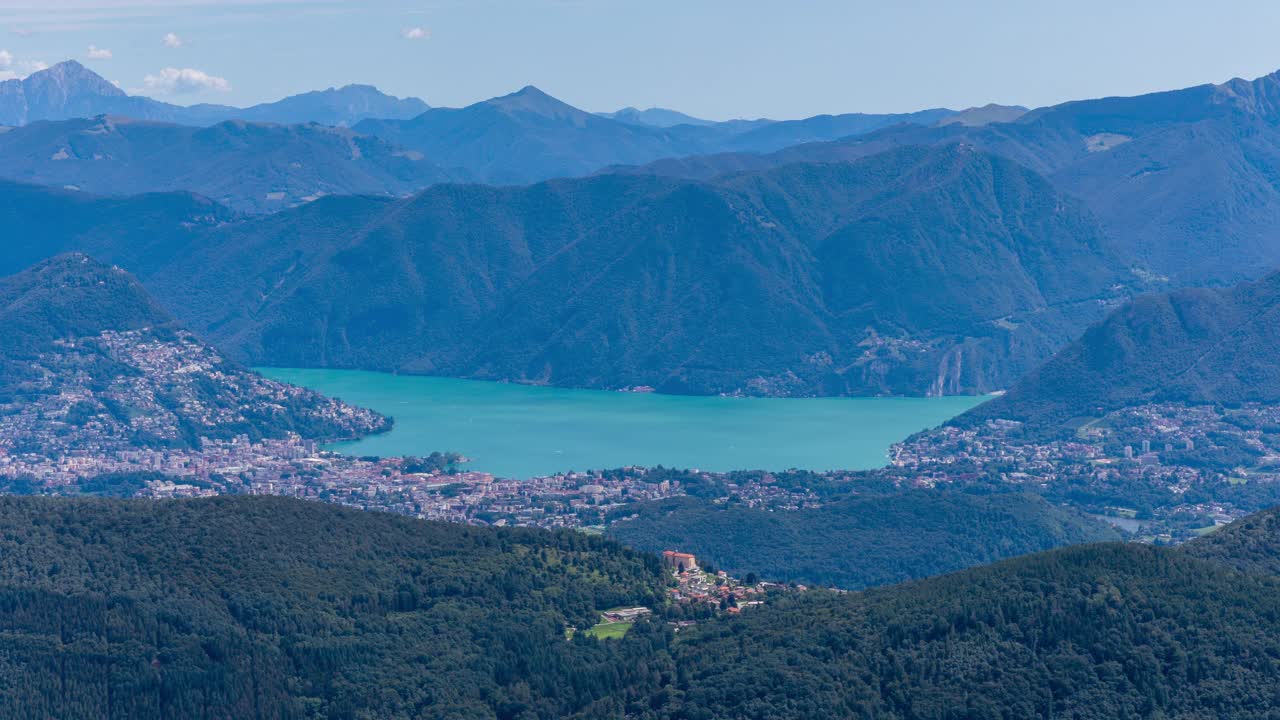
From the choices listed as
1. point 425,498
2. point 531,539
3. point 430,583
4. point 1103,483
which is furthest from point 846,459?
point 430,583

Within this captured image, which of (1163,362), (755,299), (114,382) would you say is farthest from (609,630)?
(755,299)

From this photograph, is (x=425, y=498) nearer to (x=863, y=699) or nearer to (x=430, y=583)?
(x=430, y=583)

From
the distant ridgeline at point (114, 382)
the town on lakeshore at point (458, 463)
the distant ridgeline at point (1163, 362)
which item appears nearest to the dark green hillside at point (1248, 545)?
the town on lakeshore at point (458, 463)

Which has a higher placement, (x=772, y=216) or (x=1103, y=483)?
(x=772, y=216)

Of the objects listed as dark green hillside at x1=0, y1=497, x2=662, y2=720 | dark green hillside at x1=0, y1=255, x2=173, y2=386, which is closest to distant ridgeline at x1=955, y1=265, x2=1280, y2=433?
dark green hillside at x1=0, y1=255, x2=173, y2=386

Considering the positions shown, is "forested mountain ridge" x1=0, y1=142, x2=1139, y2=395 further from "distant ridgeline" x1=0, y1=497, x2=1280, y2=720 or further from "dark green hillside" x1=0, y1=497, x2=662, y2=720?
"distant ridgeline" x1=0, y1=497, x2=1280, y2=720

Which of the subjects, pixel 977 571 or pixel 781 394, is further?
pixel 781 394
